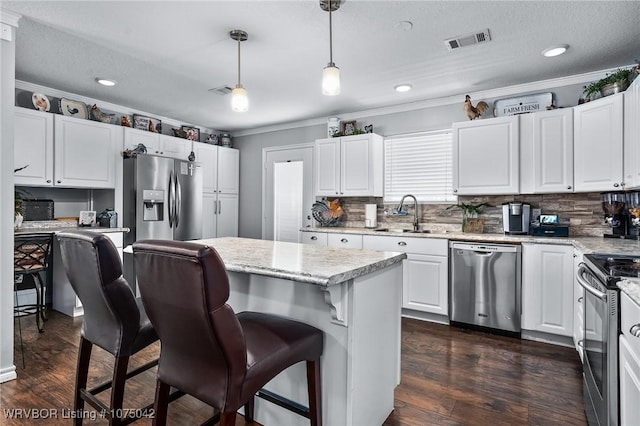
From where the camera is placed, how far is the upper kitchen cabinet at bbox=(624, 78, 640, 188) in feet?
8.15

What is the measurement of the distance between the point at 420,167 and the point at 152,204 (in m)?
3.34

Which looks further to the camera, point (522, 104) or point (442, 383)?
point (522, 104)

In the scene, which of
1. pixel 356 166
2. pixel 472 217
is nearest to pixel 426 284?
pixel 472 217

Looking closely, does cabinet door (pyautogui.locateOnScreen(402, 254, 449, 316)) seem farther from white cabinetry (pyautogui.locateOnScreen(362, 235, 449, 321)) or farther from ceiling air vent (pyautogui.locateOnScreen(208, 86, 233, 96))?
ceiling air vent (pyautogui.locateOnScreen(208, 86, 233, 96))

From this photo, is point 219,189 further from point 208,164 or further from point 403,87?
point 403,87

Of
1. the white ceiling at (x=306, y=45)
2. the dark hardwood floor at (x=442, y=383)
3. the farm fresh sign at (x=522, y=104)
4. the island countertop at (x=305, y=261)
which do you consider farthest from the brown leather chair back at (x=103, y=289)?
the farm fresh sign at (x=522, y=104)

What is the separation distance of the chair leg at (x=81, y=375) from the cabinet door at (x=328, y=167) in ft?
10.9

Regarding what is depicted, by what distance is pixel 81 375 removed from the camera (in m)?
1.71

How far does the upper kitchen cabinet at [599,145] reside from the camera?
Answer: 9.32ft

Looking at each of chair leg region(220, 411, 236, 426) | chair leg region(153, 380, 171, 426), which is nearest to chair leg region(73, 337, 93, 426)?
chair leg region(153, 380, 171, 426)

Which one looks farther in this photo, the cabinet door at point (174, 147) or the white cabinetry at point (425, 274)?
the cabinet door at point (174, 147)

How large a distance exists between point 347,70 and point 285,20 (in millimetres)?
1018

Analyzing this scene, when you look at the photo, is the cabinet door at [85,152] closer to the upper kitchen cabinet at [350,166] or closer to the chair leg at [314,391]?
the upper kitchen cabinet at [350,166]

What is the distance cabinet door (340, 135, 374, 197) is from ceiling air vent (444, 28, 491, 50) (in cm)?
166
